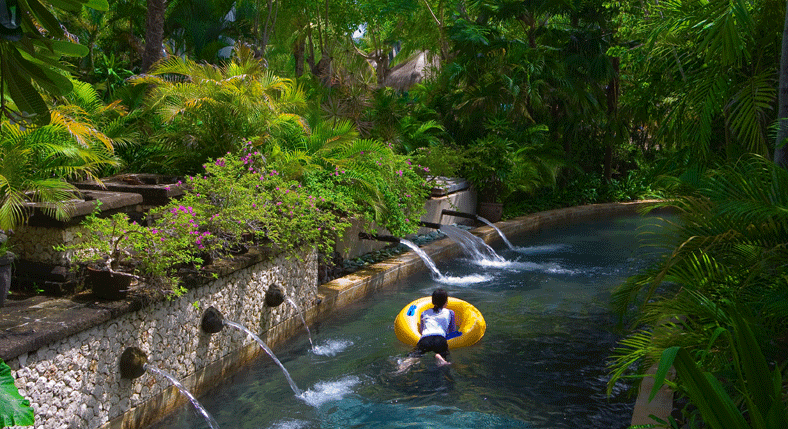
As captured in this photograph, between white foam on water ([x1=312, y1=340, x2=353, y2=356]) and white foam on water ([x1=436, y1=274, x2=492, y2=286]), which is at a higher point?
white foam on water ([x1=312, y1=340, x2=353, y2=356])

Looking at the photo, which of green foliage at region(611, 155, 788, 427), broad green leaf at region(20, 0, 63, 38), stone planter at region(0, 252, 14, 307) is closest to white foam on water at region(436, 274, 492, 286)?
green foliage at region(611, 155, 788, 427)

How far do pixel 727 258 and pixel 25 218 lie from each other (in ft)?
18.6

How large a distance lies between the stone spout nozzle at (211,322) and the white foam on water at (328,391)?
97 centimetres

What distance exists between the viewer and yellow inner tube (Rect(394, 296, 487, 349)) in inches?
286

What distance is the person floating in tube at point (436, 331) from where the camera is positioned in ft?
22.7

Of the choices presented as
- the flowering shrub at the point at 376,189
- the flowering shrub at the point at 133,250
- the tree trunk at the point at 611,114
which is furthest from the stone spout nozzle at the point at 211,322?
the tree trunk at the point at 611,114

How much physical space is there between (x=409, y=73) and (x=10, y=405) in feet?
94.7

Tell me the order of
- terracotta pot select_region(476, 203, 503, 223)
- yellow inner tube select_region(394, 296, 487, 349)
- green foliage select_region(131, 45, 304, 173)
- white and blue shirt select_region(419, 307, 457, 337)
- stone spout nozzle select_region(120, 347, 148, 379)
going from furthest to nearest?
terracotta pot select_region(476, 203, 503, 223) < green foliage select_region(131, 45, 304, 173) < yellow inner tube select_region(394, 296, 487, 349) < white and blue shirt select_region(419, 307, 457, 337) < stone spout nozzle select_region(120, 347, 148, 379)

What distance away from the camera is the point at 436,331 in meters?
7.09

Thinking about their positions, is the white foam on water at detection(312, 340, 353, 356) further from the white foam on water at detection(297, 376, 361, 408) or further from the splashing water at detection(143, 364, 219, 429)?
the splashing water at detection(143, 364, 219, 429)

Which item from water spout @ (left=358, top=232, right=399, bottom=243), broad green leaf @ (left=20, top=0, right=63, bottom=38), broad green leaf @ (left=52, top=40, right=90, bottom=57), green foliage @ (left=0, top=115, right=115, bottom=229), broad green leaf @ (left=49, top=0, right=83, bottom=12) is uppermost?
broad green leaf @ (left=49, top=0, right=83, bottom=12)

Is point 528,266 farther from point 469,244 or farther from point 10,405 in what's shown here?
point 10,405

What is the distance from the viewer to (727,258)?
17.5ft

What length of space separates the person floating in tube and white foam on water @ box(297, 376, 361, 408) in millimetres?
593
